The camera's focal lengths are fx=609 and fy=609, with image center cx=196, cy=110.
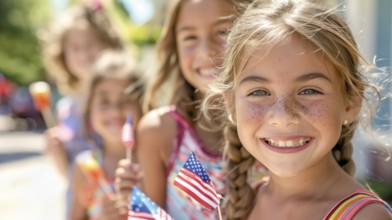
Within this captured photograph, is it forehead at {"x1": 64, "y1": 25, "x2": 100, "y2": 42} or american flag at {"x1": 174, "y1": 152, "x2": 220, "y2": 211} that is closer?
american flag at {"x1": 174, "y1": 152, "x2": 220, "y2": 211}

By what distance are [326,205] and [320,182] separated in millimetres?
101

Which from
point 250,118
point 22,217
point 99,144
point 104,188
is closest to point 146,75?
point 99,144

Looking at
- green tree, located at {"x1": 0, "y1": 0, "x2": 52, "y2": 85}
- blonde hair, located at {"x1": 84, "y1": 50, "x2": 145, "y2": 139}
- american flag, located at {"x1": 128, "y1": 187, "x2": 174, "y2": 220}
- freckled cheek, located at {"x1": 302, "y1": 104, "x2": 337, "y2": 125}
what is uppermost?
green tree, located at {"x1": 0, "y1": 0, "x2": 52, "y2": 85}

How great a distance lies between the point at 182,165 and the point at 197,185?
2.10ft

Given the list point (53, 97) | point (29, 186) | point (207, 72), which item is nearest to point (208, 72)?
point (207, 72)

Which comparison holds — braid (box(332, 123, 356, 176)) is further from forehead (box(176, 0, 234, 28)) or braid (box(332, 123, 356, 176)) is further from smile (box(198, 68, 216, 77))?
forehead (box(176, 0, 234, 28))

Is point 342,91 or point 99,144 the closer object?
point 342,91

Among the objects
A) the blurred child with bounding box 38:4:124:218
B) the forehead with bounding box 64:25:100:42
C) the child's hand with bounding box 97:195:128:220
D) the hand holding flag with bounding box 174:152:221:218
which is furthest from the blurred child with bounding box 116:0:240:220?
the forehead with bounding box 64:25:100:42

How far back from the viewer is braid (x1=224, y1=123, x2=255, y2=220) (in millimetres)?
2086

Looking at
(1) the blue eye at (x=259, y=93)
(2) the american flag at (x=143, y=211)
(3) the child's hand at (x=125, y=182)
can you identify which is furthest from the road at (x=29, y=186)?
(1) the blue eye at (x=259, y=93)

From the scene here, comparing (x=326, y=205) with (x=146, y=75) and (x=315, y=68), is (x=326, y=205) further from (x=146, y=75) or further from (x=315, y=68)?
(x=146, y=75)

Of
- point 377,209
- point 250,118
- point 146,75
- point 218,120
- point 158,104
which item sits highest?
point 146,75

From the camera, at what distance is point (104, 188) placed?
2.81 metres

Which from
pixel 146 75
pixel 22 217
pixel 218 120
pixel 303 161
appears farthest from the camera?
pixel 22 217
